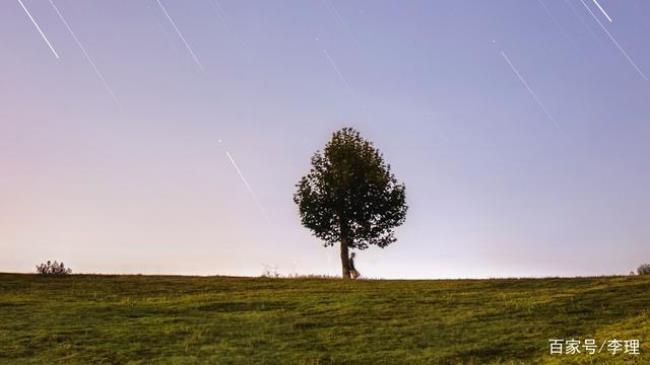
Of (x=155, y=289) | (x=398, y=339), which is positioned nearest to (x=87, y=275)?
(x=155, y=289)

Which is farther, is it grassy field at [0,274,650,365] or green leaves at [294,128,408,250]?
green leaves at [294,128,408,250]

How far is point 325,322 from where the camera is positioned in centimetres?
3020

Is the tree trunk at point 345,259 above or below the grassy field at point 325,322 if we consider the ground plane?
above

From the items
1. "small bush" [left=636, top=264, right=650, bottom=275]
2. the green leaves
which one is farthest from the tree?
"small bush" [left=636, top=264, right=650, bottom=275]

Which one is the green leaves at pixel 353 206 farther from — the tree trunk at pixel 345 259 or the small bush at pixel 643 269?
the small bush at pixel 643 269

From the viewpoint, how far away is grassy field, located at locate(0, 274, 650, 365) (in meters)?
24.5

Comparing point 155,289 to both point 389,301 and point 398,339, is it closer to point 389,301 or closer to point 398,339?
point 389,301

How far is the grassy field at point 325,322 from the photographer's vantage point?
80.4ft

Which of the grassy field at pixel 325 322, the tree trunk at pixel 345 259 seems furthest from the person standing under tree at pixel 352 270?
the grassy field at pixel 325 322

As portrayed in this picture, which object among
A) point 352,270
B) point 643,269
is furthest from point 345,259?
point 643,269

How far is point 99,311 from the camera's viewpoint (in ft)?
112

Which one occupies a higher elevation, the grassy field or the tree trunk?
the tree trunk

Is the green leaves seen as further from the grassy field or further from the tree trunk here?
the grassy field

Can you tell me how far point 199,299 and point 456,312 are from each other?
13.4 m
